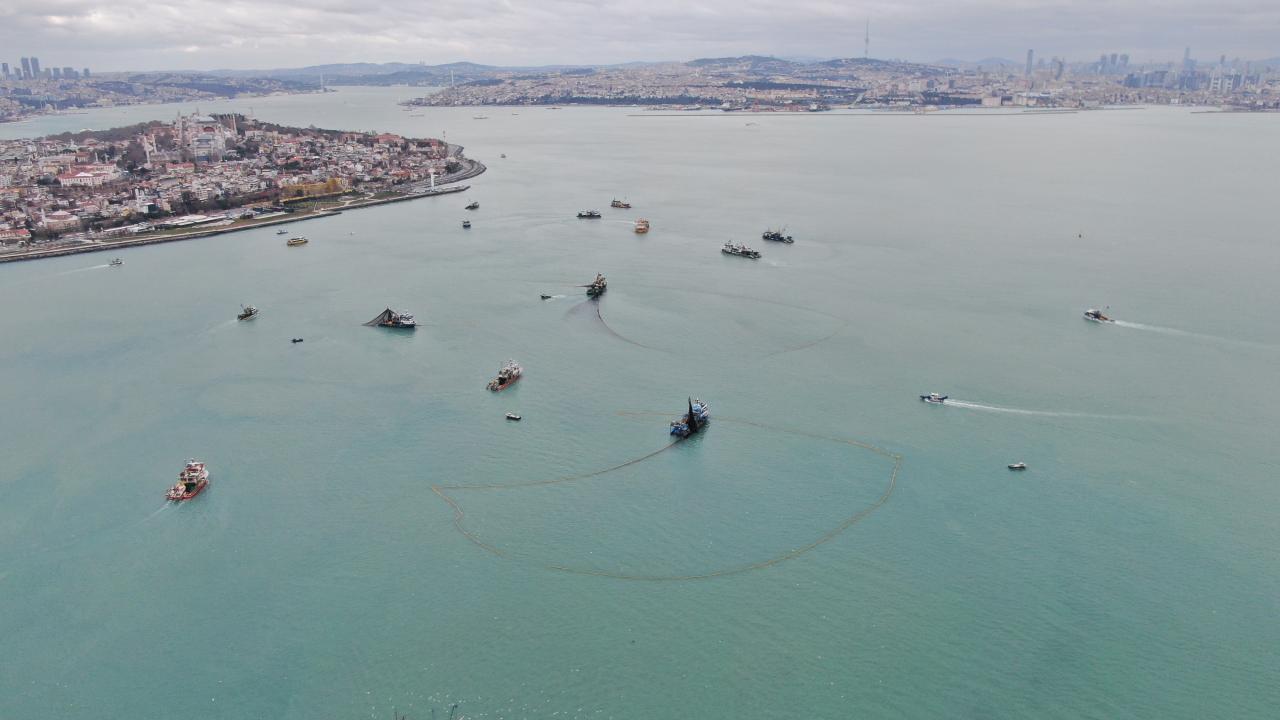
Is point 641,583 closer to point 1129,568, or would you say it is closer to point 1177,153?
point 1129,568

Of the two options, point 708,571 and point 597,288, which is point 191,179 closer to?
point 597,288

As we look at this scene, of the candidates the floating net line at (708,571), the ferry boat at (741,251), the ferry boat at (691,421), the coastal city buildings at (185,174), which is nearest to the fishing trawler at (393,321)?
the floating net line at (708,571)

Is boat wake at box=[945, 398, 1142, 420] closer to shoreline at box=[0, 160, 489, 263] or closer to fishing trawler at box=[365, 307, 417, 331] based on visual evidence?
fishing trawler at box=[365, 307, 417, 331]

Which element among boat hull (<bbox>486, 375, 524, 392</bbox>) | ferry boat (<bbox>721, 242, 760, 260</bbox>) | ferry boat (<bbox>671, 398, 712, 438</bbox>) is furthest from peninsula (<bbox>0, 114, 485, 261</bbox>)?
ferry boat (<bbox>671, 398, 712, 438</bbox>)

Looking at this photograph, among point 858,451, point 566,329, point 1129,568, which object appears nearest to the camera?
point 1129,568

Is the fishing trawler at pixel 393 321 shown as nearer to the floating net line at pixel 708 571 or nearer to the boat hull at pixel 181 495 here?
the floating net line at pixel 708 571

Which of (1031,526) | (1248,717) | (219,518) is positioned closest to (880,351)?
(1031,526)
